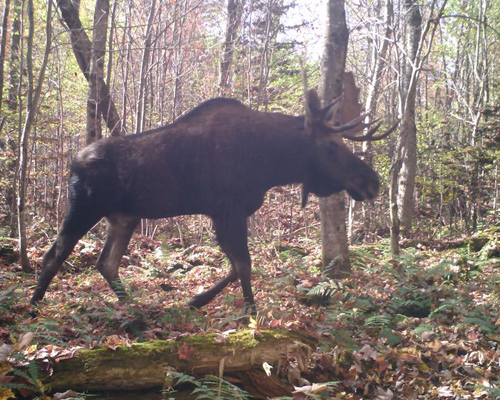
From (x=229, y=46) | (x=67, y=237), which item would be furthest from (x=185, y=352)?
(x=229, y=46)

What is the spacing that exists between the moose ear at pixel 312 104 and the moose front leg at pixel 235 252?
60.4 inches

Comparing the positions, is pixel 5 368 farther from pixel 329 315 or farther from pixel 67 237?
pixel 67 237

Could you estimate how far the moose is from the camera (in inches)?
223

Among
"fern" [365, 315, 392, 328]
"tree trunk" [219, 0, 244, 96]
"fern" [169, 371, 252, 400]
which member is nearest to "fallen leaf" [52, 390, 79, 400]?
"fern" [169, 371, 252, 400]

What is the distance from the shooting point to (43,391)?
2633mm

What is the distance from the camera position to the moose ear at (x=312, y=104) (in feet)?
18.6

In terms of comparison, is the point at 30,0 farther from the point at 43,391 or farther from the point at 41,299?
the point at 43,391

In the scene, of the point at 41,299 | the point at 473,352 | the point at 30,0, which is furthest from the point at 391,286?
the point at 30,0

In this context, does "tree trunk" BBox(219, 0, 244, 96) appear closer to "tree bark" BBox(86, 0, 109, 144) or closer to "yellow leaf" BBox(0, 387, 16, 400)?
"tree bark" BBox(86, 0, 109, 144)

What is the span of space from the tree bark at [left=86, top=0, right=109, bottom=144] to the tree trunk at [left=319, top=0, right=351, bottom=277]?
4.65 m

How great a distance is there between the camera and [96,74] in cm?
920

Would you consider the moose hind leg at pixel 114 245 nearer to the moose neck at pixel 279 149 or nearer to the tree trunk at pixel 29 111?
the tree trunk at pixel 29 111

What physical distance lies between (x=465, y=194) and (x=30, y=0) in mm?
9408

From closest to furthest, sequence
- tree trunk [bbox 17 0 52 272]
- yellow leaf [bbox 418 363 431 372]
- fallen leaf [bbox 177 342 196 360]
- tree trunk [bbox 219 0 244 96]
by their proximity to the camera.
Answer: fallen leaf [bbox 177 342 196 360], yellow leaf [bbox 418 363 431 372], tree trunk [bbox 17 0 52 272], tree trunk [bbox 219 0 244 96]
